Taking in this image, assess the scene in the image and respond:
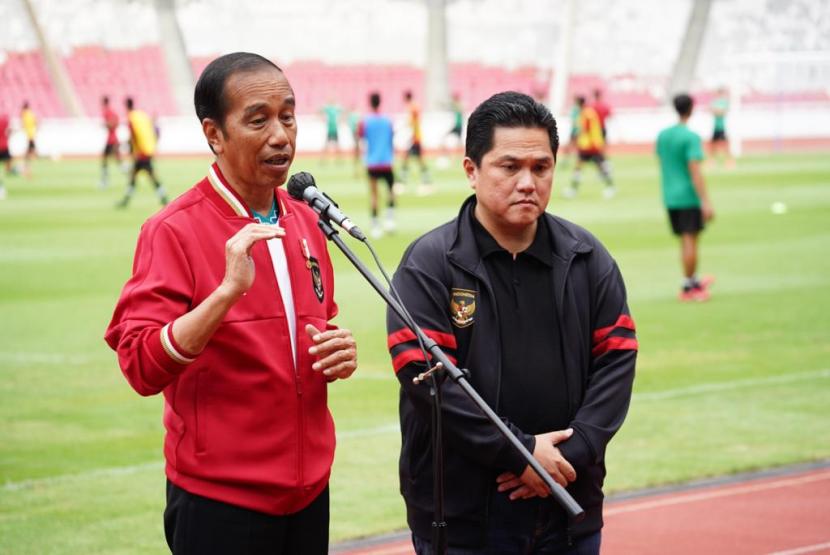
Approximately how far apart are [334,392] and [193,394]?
21.7 feet

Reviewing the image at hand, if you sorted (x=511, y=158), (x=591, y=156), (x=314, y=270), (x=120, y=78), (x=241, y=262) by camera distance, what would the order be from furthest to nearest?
(x=120, y=78) < (x=591, y=156) < (x=511, y=158) < (x=314, y=270) < (x=241, y=262)

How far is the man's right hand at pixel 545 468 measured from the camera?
3807mm

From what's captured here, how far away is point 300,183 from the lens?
370cm

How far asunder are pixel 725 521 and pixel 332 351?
13.6ft

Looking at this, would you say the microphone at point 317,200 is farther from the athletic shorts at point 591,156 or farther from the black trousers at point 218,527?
the athletic shorts at point 591,156

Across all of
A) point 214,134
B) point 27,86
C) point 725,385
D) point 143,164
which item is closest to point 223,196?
point 214,134

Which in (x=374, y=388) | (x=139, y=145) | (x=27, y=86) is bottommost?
(x=27, y=86)

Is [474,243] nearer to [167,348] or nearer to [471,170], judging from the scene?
[471,170]

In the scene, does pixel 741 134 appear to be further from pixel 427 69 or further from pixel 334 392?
pixel 334 392

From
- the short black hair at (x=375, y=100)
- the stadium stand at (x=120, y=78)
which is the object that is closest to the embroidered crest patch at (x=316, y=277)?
the short black hair at (x=375, y=100)

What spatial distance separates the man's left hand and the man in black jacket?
12.5 inches

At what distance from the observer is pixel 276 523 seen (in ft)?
12.0

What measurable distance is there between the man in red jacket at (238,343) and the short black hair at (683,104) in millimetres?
11063

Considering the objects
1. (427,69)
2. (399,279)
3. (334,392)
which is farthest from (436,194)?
(427,69)
